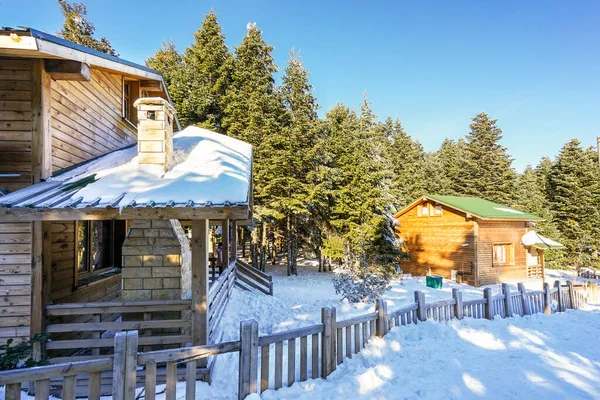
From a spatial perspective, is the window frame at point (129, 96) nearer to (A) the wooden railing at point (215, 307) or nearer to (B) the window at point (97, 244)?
(B) the window at point (97, 244)

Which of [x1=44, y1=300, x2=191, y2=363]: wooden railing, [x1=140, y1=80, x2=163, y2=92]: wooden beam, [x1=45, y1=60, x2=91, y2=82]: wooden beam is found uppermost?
[x1=140, y1=80, x2=163, y2=92]: wooden beam

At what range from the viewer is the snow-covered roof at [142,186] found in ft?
14.2

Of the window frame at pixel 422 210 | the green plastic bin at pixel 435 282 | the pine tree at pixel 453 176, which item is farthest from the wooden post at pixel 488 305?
the pine tree at pixel 453 176

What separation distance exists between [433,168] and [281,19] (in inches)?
1015

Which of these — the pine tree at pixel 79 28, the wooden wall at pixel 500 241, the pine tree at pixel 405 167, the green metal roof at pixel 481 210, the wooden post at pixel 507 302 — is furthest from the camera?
the pine tree at pixel 405 167

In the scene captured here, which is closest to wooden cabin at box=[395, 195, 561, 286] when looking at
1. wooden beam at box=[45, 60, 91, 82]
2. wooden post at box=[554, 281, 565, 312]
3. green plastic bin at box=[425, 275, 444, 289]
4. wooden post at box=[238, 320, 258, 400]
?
green plastic bin at box=[425, 275, 444, 289]

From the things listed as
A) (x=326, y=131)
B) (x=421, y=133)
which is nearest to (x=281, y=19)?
(x=326, y=131)

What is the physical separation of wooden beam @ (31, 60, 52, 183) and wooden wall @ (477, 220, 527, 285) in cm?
2044

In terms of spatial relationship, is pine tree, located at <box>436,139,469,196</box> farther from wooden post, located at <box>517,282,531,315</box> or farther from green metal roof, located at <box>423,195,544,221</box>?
wooden post, located at <box>517,282,531,315</box>

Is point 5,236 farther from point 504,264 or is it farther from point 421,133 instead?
point 421,133

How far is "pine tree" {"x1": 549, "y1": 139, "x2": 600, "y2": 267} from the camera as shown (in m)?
27.5

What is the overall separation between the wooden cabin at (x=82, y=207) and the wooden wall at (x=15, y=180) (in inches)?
0.6

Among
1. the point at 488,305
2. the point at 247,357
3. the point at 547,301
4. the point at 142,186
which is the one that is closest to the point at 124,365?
the point at 247,357

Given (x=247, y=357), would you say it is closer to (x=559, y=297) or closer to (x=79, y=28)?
(x=559, y=297)
